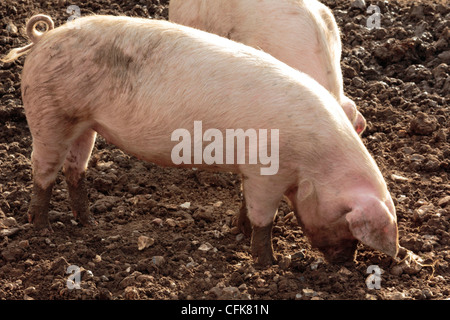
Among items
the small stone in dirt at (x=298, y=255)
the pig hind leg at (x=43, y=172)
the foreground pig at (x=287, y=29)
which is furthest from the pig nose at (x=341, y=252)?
the pig hind leg at (x=43, y=172)

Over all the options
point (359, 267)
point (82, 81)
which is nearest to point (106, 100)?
point (82, 81)

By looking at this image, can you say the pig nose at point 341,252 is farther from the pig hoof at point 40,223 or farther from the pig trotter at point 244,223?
the pig hoof at point 40,223

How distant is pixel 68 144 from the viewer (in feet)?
16.0

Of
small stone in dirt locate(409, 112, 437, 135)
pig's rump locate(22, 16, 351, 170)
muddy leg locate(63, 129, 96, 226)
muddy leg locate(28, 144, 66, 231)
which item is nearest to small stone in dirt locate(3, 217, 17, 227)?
muddy leg locate(28, 144, 66, 231)

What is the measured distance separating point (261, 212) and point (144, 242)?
881mm

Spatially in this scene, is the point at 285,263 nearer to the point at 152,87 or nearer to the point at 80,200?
the point at 152,87

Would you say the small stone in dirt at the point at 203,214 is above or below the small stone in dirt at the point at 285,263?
below

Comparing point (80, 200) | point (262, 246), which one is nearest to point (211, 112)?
point (262, 246)

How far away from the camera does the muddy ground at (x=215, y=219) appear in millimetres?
4500

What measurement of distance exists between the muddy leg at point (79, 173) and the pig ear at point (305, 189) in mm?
1568

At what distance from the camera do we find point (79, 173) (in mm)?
5168

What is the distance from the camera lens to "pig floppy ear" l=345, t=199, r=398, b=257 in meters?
4.17

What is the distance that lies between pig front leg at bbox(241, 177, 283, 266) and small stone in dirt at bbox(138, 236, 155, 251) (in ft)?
2.30
